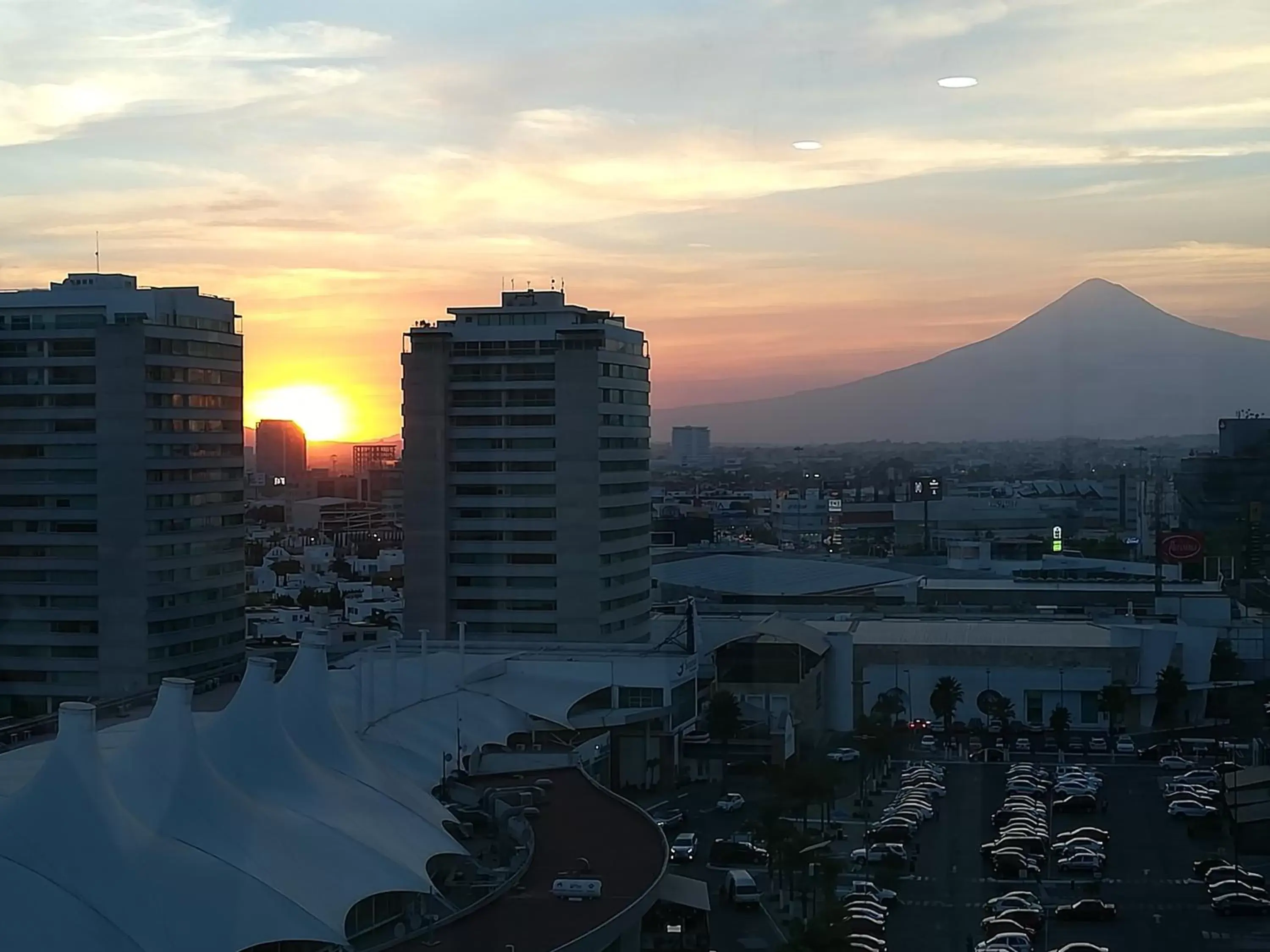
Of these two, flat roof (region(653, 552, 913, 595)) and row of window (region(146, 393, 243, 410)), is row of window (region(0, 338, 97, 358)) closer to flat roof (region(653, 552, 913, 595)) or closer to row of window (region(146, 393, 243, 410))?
row of window (region(146, 393, 243, 410))

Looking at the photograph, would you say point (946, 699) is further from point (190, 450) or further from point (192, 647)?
point (190, 450)

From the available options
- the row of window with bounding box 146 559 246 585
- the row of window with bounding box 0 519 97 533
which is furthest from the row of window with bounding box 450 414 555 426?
the row of window with bounding box 0 519 97 533

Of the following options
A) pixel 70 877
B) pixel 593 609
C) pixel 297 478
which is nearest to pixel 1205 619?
pixel 593 609

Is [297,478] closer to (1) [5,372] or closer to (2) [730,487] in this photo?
(2) [730,487]

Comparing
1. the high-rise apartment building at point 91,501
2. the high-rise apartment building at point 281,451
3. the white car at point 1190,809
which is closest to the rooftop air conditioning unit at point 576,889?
the white car at point 1190,809

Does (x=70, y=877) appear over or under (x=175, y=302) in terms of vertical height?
under

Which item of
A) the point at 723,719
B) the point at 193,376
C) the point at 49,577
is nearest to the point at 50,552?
the point at 49,577

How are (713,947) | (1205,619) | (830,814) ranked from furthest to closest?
1. (1205,619)
2. (830,814)
3. (713,947)
